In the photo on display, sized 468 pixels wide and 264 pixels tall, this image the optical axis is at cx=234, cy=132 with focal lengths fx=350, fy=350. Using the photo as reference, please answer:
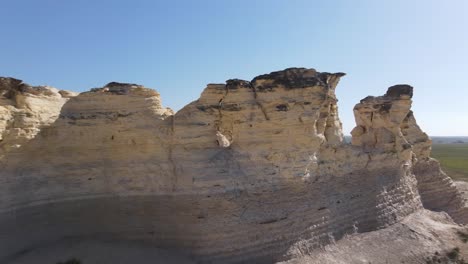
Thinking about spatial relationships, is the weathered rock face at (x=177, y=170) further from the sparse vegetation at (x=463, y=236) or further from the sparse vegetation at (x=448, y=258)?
the sparse vegetation at (x=463, y=236)

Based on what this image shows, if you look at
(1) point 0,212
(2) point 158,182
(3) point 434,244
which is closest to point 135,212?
(2) point 158,182

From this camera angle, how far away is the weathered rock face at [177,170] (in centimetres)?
1238

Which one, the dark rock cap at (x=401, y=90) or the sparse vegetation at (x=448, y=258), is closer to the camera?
the sparse vegetation at (x=448, y=258)

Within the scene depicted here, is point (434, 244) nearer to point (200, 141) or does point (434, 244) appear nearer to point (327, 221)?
point (327, 221)

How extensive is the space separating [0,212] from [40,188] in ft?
4.68

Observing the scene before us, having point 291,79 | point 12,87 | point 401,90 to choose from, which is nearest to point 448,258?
point 401,90

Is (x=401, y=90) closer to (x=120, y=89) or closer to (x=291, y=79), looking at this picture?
(x=291, y=79)

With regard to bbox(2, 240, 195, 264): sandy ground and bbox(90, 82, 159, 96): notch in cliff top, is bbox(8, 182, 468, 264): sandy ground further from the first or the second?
bbox(90, 82, 159, 96): notch in cliff top

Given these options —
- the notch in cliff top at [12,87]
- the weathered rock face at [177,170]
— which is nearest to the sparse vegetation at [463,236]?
the weathered rock face at [177,170]

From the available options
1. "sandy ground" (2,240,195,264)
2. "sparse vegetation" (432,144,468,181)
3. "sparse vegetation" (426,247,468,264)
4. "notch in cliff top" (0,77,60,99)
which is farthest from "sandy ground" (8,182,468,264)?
"sparse vegetation" (432,144,468,181)

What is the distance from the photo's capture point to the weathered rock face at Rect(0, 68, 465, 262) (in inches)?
488

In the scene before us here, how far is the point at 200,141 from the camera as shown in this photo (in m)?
14.1

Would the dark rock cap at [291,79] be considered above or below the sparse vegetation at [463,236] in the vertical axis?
above

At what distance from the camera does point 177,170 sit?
13.6m
